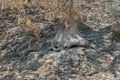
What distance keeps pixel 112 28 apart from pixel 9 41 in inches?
80.0

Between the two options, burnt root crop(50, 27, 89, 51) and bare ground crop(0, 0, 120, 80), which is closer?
bare ground crop(0, 0, 120, 80)

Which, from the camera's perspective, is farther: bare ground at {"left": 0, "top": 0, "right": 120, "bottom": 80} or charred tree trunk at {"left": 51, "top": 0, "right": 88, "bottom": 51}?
charred tree trunk at {"left": 51, "top": 0, "right": 88, "bottom": 51}

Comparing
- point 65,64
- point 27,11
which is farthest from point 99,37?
point 27,11

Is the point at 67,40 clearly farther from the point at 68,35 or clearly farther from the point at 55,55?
the point at 55,55

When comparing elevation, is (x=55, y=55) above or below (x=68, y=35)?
below

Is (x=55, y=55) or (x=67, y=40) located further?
(x=67, y=40)

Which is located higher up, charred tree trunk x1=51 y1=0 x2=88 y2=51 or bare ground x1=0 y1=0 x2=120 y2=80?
charred tree trunk x1=51 y1=0 x2=88 y2=51

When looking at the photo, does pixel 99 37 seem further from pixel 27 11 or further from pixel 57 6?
pixel 27 11

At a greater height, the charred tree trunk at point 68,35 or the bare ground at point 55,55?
the charred tree trunk at point 68,35

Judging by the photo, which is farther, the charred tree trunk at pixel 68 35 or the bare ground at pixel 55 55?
the charred tree trunk at pixel 68 35

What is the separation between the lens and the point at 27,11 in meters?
7.73

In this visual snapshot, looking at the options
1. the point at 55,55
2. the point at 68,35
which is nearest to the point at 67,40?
the point at 68,35

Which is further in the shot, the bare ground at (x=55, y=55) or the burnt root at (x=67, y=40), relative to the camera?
the burnt root at (x=67, y=40)

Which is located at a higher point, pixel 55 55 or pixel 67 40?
pixel 67 40
